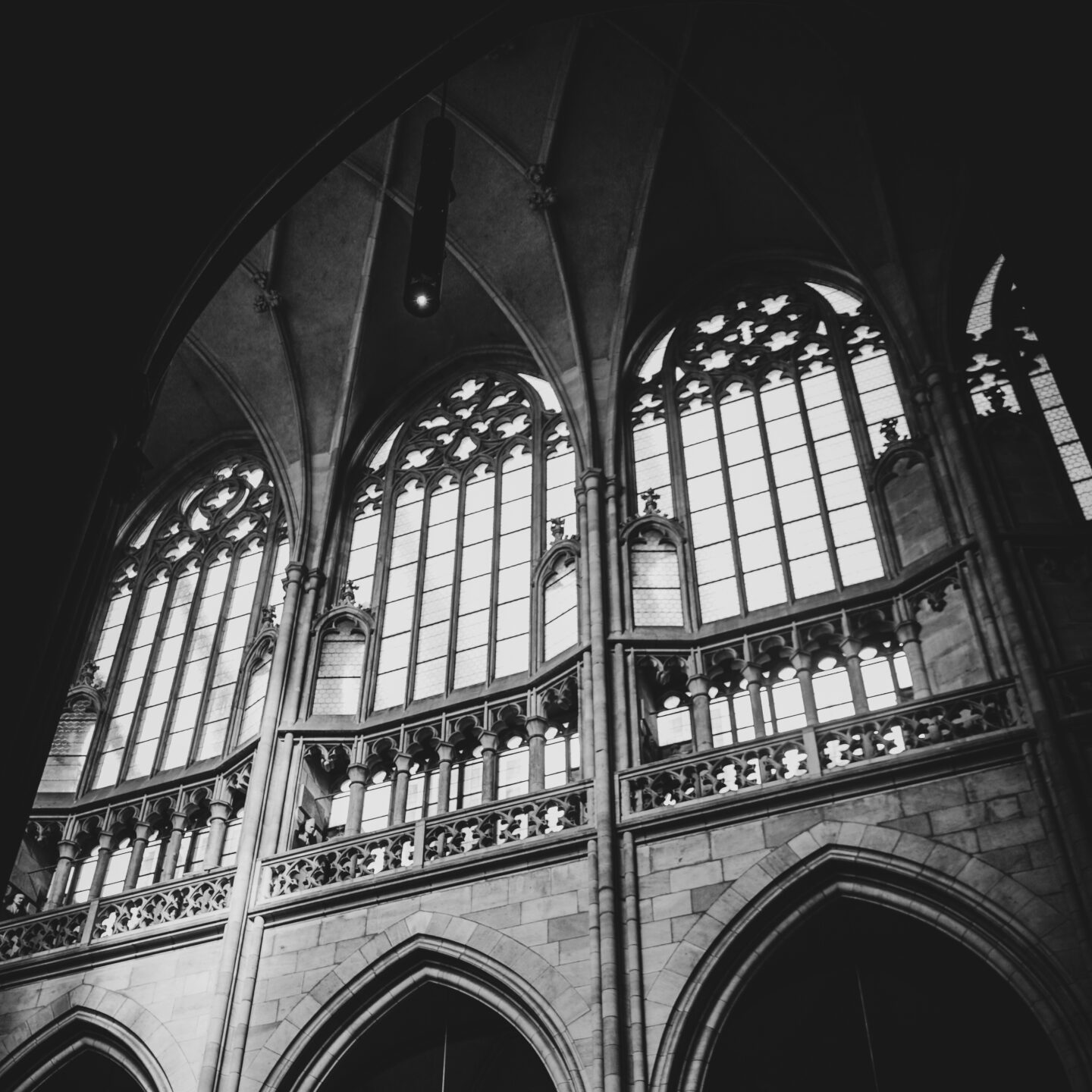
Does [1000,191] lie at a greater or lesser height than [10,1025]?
greater

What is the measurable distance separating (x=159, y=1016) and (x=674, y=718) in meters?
5.07

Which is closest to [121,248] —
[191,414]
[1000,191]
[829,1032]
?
[1000,191]

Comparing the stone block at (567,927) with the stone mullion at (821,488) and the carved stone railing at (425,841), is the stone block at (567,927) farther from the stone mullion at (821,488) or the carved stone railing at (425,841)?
the stone mullion at (821,488)

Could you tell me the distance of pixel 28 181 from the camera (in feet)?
22.9

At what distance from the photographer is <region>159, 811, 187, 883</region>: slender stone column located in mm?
12875

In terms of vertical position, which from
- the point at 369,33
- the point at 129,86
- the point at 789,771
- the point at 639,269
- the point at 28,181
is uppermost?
the point at 639,269

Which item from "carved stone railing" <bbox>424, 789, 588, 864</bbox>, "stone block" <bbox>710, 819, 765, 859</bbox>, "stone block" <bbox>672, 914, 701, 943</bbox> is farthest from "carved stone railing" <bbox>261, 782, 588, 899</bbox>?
"stone block" <bbox>672, 914, 701, 943</bbox>

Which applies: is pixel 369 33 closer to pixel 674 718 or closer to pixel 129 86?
pixel 129 86

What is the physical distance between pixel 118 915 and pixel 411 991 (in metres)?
3.29

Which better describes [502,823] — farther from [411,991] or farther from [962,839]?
[962,839]

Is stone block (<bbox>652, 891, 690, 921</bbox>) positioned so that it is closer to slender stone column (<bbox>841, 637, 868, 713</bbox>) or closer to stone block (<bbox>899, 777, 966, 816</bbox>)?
stone block (<bbox>899, 777, 966, 816</bbox>)

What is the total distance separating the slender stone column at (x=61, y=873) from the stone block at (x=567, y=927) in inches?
212

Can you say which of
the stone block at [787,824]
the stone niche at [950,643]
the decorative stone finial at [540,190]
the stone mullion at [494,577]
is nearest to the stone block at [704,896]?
the stone block at [787,824]

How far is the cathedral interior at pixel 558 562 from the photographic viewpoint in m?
8.18
